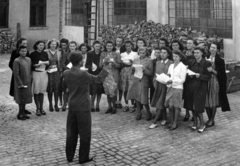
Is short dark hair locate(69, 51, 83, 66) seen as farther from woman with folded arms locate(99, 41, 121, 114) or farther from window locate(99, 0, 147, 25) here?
window locate(99, 0, 147, 25)

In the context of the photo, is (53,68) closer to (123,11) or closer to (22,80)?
(22,80)

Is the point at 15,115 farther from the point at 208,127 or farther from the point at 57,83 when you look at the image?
the point at 208,127

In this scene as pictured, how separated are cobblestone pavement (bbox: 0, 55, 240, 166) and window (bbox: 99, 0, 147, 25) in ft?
30.2

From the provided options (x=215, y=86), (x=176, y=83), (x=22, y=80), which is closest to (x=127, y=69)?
(x=176, y=83)

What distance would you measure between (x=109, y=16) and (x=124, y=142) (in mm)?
12780

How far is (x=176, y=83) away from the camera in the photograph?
23.2 ft

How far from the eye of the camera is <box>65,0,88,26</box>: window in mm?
21752

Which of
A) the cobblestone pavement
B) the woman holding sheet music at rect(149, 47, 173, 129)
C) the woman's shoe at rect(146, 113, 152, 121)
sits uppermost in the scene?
the woman holding sheet music at rect(149, 47, 173, 129)

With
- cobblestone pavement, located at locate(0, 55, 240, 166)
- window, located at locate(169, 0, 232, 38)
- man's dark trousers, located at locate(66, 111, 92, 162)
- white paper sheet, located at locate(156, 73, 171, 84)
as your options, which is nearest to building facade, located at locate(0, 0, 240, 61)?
window, located at locate(169, 0, 232, 38)

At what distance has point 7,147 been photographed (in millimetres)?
6180

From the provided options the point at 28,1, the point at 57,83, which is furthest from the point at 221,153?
the point at 28,1

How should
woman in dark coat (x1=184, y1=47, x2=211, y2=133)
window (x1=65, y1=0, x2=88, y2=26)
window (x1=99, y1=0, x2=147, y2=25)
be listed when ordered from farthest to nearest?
window (x1=65, y1=0, x2=88, y2=26)
window (x1=99, y1=0, x2=147, y2=25)
woman in dark coat (x1=184, y1=47, x2=211, y2=133)

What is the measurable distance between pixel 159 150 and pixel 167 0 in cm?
1034

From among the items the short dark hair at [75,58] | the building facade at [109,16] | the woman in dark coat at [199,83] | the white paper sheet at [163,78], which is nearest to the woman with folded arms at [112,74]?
the white paper sheet at [163,78]
